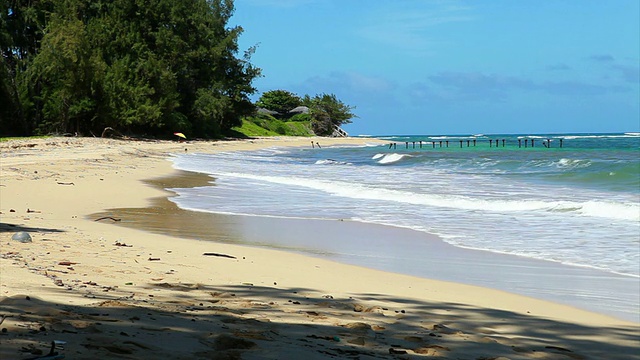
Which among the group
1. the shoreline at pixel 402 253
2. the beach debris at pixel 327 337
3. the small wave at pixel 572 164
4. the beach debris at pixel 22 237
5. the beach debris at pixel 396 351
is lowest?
the shoreline at pixel 402 253

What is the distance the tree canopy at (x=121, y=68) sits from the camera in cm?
4600

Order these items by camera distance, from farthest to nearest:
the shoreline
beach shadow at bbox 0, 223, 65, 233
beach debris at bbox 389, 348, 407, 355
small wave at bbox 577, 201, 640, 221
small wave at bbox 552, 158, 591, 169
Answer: small wave at bbox 552, 158, 591, 169 → small wave at bbox 577, 201, 640, 221 → beach shadow at bbox 0, 223, 65, 233 → the shoreline → beach debris at bbox 389, 348, 407, 355

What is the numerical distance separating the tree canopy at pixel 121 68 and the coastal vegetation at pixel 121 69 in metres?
0.08

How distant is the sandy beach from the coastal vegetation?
38140 millimetres

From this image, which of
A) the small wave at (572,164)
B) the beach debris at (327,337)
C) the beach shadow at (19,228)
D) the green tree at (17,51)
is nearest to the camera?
the beach debris at (327,337)

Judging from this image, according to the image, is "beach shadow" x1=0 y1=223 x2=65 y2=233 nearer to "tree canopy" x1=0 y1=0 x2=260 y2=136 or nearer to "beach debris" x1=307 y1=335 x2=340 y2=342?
"beach debris" x1=307 y1=335 x2=340 y2=342

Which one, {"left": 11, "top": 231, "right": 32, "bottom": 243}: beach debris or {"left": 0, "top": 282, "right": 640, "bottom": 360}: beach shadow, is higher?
{"left": 11, "top": 231, "right": 32, "bottom": 243}: beach debris

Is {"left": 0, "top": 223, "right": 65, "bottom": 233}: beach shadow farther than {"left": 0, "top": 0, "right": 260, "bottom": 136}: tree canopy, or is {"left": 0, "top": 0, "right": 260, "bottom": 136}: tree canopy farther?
Result: {"left": 0, "top": 0, "right": 260, "bottom": 136}: tree canopy

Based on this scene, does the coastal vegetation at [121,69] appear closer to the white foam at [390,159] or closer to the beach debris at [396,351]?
the white foam at [390,159]

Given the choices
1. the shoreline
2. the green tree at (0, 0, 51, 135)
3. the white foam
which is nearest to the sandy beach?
the shoreline

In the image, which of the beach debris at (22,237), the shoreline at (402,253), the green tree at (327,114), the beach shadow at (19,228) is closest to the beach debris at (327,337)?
the shoreline at (402,253)

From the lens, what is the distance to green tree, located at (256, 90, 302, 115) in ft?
384

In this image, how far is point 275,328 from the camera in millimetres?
4996

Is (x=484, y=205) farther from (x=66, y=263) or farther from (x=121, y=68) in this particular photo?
(x=121, y=68)
